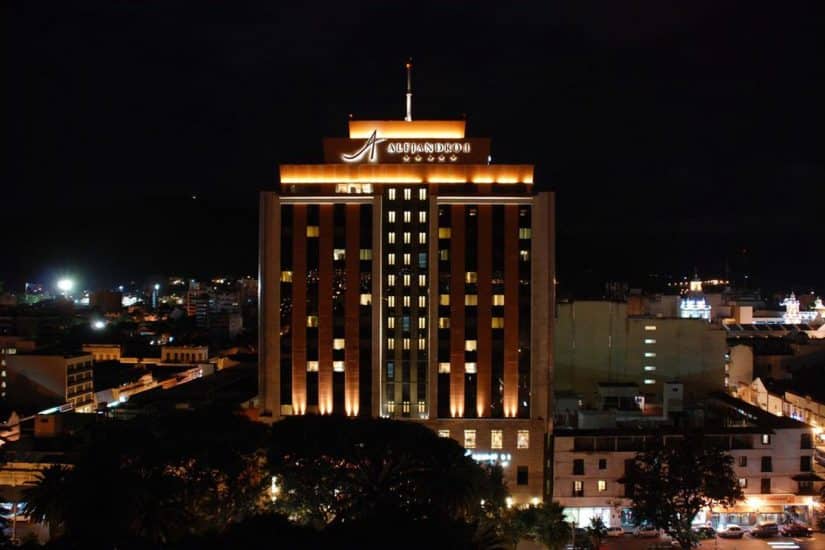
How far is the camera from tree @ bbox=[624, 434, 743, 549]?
4091 centimetres

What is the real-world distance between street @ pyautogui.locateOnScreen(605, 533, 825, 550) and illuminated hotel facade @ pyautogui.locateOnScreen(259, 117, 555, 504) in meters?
12.7

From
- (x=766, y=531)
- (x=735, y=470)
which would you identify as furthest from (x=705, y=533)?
(x=735, y=470)

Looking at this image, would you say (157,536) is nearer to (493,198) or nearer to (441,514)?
(441,514)

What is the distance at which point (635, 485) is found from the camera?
4469 centimetres

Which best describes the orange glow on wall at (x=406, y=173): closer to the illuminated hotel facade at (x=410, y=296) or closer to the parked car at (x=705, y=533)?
the illuminated hotel facade at (x=410, y=296)

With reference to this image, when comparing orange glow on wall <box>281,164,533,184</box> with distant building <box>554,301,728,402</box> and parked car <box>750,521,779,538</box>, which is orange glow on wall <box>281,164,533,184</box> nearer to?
distant building <box>554,301,728,402</box>

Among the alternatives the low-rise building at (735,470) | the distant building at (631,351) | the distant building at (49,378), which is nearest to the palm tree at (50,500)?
the low-rise building at (735,470)

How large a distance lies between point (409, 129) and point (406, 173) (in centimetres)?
446

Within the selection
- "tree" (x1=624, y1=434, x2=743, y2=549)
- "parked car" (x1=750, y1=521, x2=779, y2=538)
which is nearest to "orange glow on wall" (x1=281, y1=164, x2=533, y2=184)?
"tree" (x1=624, y1=434, x2=743, y2=549)

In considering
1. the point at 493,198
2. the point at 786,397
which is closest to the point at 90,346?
the point at 493,198

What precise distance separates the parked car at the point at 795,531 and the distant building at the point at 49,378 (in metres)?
67.1

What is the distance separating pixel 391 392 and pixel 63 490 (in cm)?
2703

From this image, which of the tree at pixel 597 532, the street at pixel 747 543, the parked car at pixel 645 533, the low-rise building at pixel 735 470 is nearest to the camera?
the tree at pixel 597 532

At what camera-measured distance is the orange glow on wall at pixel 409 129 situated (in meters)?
59.4
